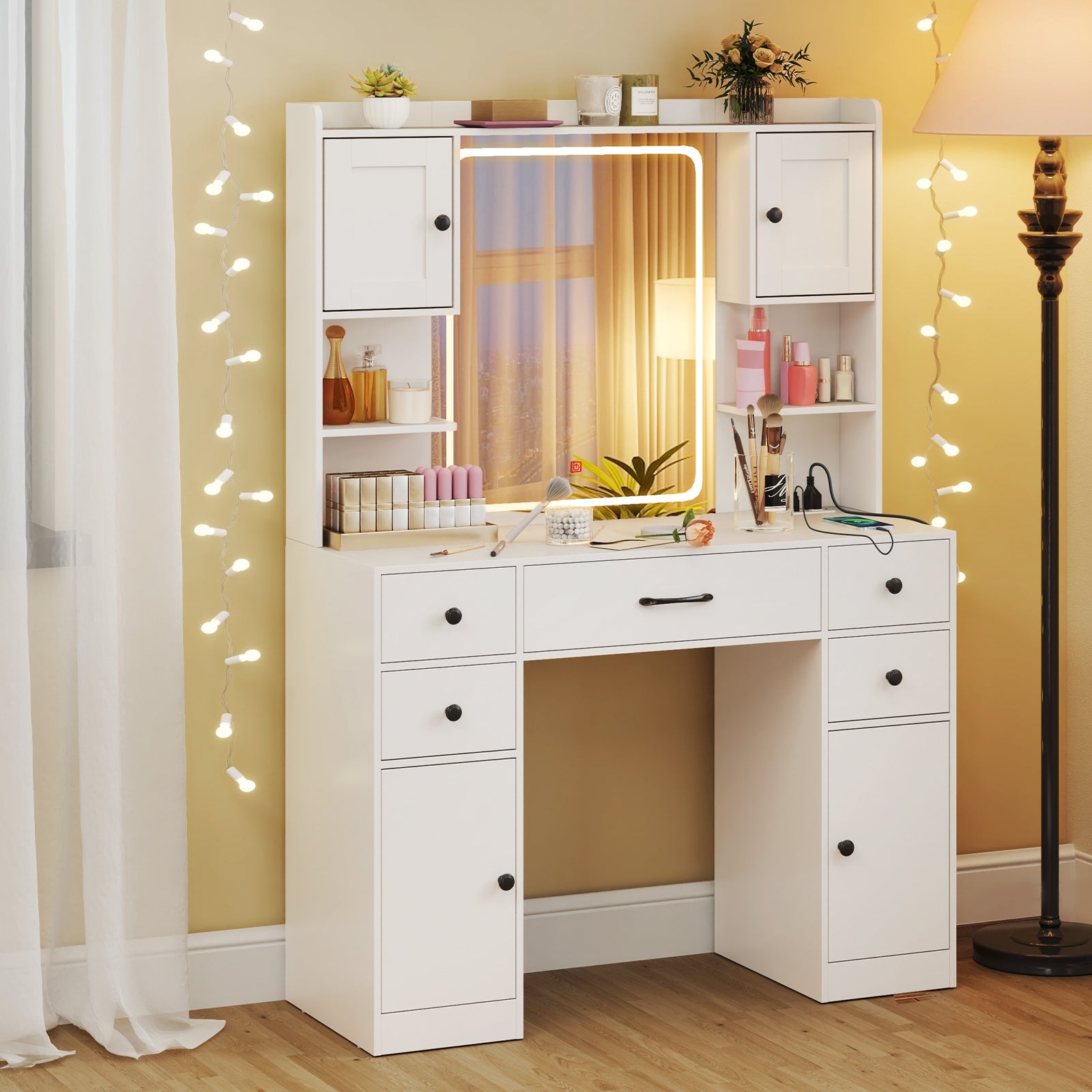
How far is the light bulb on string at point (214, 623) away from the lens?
329 cm

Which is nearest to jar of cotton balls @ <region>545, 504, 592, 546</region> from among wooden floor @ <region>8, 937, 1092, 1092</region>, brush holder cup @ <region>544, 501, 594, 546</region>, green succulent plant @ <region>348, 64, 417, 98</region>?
brush holder cup @ <region>544, 501, 594, 546</region>

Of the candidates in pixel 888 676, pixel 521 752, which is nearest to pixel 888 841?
pixel 888 676

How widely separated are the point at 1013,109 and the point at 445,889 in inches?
70.8

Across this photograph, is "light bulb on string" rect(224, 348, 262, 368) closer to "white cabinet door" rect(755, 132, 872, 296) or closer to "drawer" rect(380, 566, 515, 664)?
"drawer" rect(380, 566, 515, 664)

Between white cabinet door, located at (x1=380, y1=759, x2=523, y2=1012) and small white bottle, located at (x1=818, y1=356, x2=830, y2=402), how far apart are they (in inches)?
41.2

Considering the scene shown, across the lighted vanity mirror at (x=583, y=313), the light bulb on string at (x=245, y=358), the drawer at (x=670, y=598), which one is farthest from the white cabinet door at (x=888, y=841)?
the light bulb on string at (x=245, y=358)

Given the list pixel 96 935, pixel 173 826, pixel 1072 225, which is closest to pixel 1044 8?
pixel 1072 225

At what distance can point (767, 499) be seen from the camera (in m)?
3.41

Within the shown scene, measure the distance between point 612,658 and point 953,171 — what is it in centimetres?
126

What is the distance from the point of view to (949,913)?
3426 mm

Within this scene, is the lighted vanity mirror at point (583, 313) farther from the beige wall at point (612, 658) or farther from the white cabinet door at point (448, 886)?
the white cabinet door at point (448, 886)

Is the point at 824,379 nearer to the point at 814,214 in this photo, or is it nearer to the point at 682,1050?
the point at 814,214

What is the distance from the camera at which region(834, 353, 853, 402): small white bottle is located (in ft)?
11.8

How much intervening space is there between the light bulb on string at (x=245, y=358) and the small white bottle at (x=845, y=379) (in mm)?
1183
